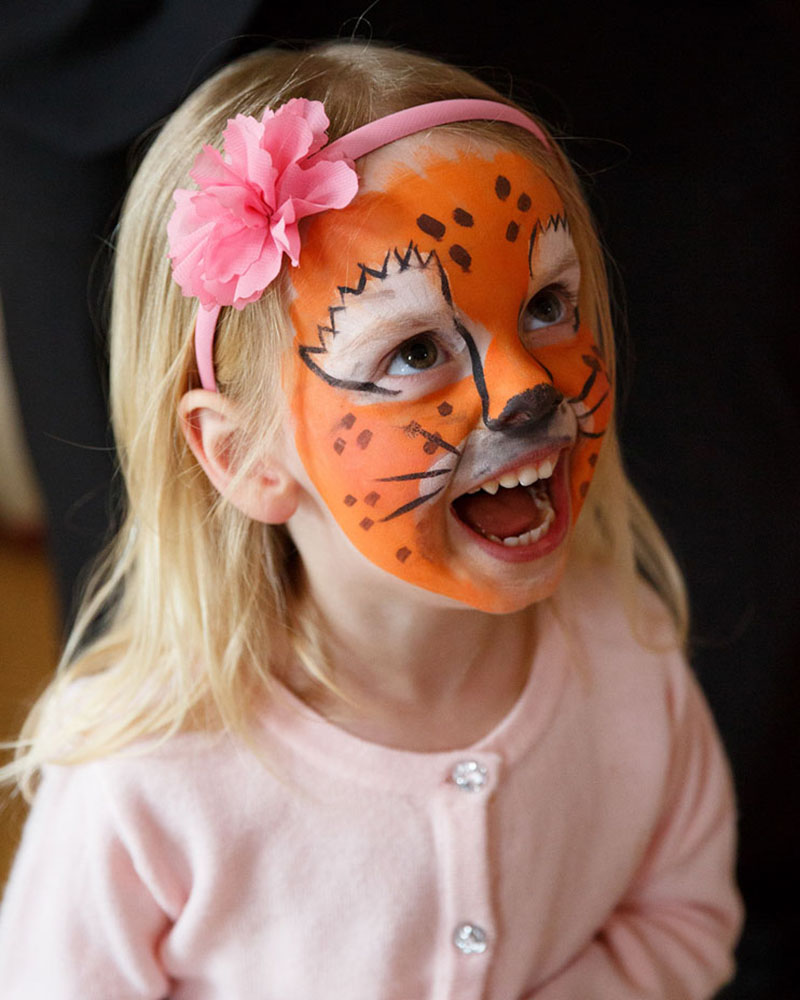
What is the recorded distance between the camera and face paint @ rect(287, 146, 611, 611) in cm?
78

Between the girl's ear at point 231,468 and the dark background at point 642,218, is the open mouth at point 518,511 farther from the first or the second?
the dark background at point 642,218

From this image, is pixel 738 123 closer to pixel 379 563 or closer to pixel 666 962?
pixel 379 563

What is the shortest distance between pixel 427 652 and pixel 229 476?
0.22 m

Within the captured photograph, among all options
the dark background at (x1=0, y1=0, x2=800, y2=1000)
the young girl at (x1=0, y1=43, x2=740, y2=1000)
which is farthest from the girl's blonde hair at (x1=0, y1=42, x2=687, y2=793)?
the dark background at (x1=0, y1=0, x2=800, y2=1000)

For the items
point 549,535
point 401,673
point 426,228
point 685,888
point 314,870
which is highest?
point 426,228

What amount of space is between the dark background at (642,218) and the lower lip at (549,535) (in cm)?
23

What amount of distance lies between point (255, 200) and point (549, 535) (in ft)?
1.02

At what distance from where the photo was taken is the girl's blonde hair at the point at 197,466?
85 cm

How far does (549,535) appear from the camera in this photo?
34.0 inches

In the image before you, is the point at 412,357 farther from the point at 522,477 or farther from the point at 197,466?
the point at 197,466

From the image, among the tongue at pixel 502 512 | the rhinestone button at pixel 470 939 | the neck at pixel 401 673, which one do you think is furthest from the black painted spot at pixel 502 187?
the rhinestone button at pixel 470 939

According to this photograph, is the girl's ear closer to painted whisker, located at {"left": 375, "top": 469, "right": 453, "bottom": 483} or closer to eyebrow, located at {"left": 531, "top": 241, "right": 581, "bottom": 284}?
painted whisker, located at {"left": 375, "top": 469, "right": 453, "bottom": 483}

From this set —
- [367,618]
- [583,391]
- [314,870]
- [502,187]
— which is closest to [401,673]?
[367,618]

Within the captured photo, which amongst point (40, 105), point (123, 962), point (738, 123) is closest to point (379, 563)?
point (123, 962)
